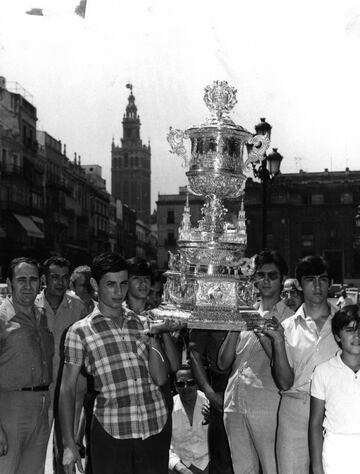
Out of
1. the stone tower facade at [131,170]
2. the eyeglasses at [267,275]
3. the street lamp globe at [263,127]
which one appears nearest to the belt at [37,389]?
the eyeglasses at [267,275]

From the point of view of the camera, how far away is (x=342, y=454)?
373cm

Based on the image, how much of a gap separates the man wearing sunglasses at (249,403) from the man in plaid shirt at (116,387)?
0.93 m

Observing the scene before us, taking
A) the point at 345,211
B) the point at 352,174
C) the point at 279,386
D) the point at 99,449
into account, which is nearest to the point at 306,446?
the point at 279,386

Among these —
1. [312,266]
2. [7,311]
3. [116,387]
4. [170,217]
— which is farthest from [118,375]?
[170,217]

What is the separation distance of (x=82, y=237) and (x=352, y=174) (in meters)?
27.2

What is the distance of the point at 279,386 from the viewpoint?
444cm

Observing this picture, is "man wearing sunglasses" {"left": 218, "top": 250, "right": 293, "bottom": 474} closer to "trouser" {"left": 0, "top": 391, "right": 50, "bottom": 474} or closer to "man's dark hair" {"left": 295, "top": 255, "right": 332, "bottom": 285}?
"man's dark hair" {"left": 295, "top": 255, "right": 332, "bottom": 285}

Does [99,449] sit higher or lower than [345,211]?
lower

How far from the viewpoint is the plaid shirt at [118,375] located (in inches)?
153

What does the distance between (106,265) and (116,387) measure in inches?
29.2

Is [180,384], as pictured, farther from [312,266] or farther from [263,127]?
[263,127]

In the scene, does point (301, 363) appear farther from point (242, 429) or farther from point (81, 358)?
point (81, 358)

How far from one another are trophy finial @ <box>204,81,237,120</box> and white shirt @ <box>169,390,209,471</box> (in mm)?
2472

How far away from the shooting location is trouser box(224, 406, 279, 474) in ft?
15.5
